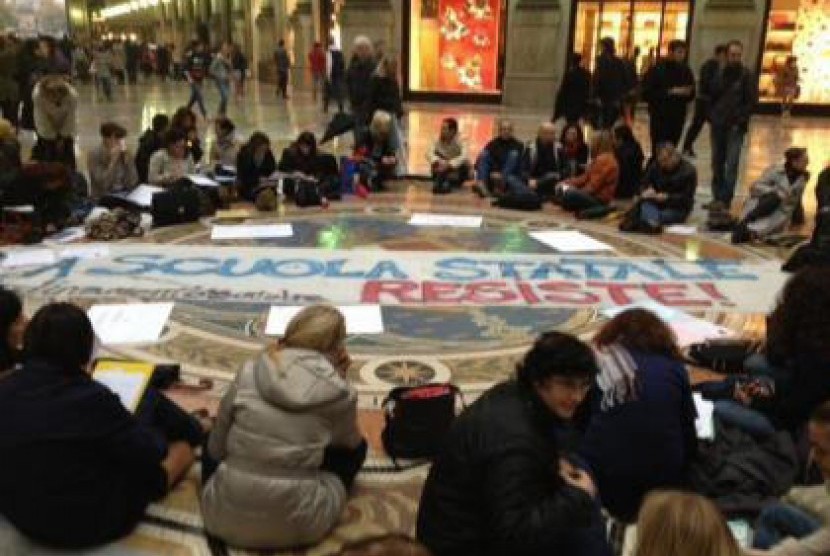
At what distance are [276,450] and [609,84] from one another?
11.7 m

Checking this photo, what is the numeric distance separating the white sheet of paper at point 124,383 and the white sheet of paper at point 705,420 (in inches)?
101

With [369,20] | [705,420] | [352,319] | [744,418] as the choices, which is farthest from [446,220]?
[369,20]

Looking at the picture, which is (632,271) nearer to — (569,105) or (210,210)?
(210,210)

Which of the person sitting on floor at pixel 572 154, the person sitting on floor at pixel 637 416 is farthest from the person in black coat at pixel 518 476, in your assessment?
the person sitting on floor at pixel 572 154

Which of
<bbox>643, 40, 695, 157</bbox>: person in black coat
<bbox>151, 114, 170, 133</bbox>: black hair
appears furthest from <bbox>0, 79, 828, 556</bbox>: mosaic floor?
<bbox>151, 114, 170, 133</bbox>: black hair

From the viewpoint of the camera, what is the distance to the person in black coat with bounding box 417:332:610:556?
8.13ft

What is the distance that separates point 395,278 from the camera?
7164mm

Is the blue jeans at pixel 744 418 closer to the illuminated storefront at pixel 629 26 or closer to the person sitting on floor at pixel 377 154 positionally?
the person sitting on floor at pixel 377 154

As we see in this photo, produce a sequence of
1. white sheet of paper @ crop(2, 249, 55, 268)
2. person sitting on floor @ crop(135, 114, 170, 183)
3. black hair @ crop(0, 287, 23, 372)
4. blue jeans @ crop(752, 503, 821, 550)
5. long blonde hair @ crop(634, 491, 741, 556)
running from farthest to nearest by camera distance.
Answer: person sitting on floor @ crop(135, 114, 170, 183), white sheet of paper @ crop(2, 249, 55, 268), black hair @ crop(0, 287, 23, 372), blue jeans @ crop(752, 503, 821, 550), long blonde hair @ crop(634, 491, 741, 556)

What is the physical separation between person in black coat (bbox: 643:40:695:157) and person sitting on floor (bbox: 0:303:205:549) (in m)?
9.49

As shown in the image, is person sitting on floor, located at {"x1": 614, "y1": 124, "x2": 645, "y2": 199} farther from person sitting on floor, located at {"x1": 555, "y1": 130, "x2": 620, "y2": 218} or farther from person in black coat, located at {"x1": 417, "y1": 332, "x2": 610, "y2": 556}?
person in black coat, located at {"x1": 417, "y1": 332, "x2": 610, "y2": 556}

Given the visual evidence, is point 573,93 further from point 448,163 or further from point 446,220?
point 446,220

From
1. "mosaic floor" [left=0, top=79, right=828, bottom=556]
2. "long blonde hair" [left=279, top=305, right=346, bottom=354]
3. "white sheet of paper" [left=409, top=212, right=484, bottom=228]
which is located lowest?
"mosaic floor" [left=0, top=79, right=828, bottom=556]

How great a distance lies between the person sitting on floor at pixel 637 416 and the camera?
346cm
